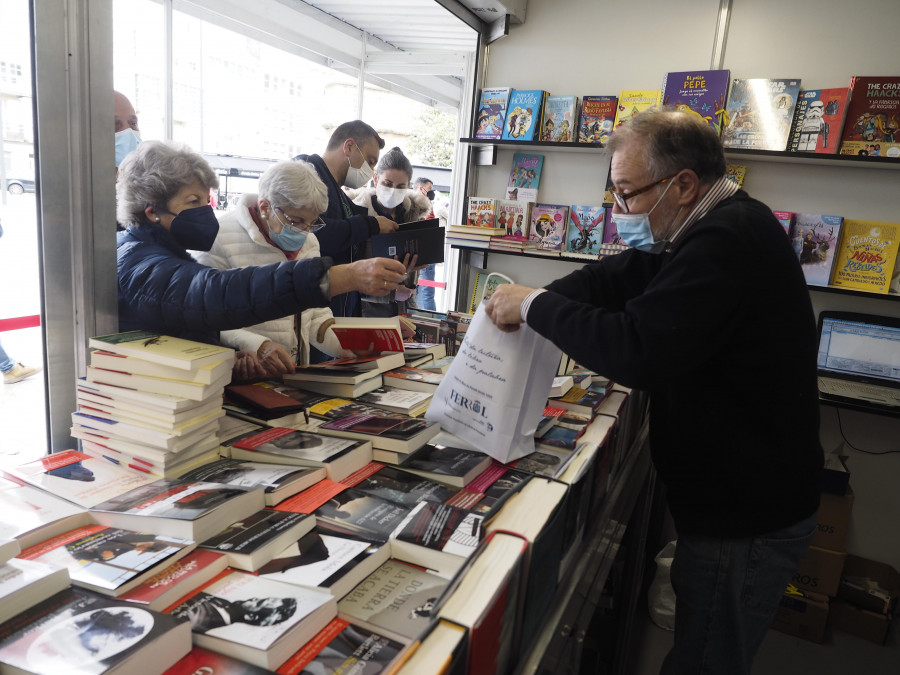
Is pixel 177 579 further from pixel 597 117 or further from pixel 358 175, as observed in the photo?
pixel 597 117

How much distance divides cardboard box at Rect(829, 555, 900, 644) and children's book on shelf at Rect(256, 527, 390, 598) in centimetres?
306

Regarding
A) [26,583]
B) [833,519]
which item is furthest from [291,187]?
[833,519]

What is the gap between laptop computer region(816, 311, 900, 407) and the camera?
277 centimetres

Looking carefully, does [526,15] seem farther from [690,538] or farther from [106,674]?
[106,674]

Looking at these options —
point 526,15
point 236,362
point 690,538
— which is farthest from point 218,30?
point 690,538

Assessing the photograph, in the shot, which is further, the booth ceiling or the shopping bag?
the booth ceiling

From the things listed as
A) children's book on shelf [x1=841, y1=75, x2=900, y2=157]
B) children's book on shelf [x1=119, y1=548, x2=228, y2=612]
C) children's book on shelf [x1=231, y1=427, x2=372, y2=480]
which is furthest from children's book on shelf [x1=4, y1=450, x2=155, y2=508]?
children's book on shelf [x1=841, y1=75, x2=900, y2=157]

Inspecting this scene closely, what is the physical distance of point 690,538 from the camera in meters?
1.48

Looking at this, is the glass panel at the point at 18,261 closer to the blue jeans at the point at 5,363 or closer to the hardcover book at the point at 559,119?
the blue jeans at the point at 5,363

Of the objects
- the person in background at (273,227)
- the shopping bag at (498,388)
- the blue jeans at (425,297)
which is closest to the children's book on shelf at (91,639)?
the shopping bag at (498,388)

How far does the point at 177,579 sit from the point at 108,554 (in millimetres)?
135

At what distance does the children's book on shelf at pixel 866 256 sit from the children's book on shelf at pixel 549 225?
4.50 feet

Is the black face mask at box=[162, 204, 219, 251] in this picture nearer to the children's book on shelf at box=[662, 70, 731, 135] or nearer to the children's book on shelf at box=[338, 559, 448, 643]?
the children's book on shelf at box=[338, 559, 448, 643]

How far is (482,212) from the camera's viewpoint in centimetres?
347
